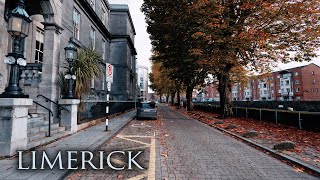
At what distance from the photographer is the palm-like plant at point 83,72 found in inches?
408

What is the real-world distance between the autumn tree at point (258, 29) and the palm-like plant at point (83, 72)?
269 inches

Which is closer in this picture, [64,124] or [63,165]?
[63,165]

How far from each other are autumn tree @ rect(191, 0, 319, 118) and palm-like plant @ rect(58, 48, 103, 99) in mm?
6833

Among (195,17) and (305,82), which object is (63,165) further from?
(305,82)

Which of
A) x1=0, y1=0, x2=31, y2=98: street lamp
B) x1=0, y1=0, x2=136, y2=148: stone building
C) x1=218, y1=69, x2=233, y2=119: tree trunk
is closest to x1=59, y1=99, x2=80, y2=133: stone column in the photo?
x1=0, y1=0, x2=136, y2=148: stone building

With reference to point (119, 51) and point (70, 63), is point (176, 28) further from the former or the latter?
point (119, 51)

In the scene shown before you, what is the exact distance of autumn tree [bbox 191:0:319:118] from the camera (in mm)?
12870

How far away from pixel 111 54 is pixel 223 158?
90.2 ft

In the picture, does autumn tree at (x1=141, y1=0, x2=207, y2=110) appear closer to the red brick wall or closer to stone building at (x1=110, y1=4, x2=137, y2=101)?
stone building at (x1=110, y1=4, x2=137, y2=101)

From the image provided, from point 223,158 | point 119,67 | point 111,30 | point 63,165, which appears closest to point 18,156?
point 63,165

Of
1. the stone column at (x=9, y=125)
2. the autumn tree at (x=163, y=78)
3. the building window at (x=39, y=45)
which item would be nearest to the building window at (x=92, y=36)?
the building window at (x=39, y=45)

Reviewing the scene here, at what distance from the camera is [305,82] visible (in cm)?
6284

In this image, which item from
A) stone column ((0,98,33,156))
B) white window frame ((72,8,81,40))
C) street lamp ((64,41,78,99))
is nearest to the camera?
stone column ((0,98,33,156))

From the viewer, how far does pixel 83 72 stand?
1044 cm
